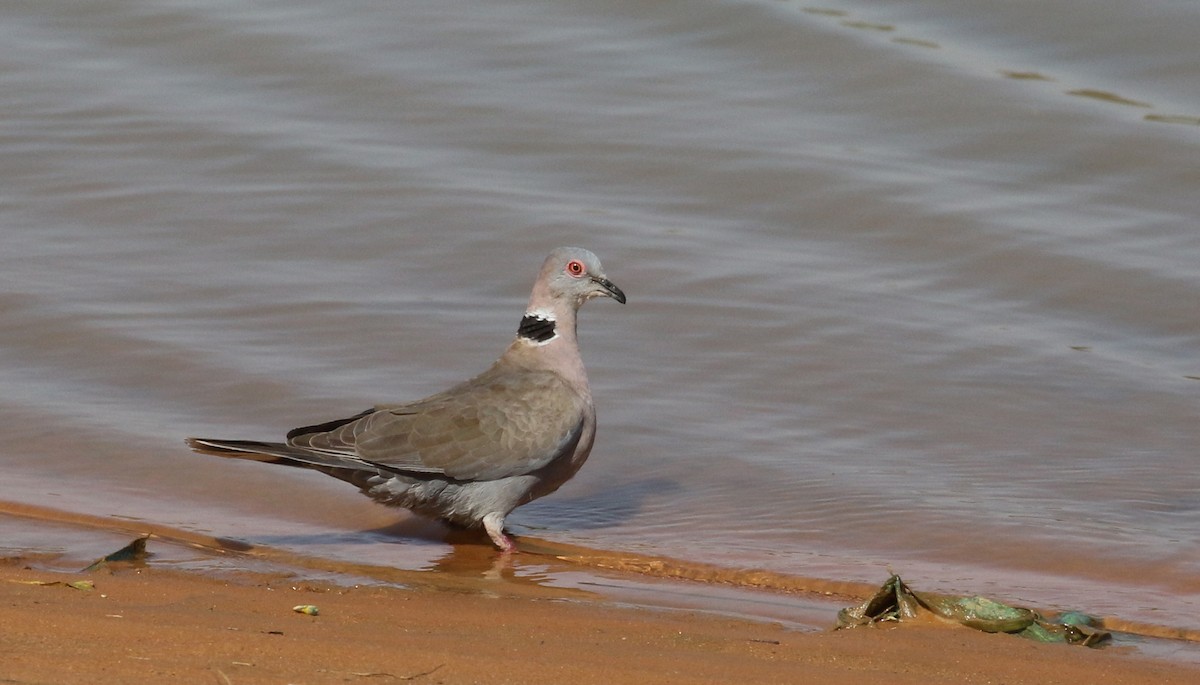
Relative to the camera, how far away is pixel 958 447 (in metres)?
7.91

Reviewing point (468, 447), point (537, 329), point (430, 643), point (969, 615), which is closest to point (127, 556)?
point (468, 447)

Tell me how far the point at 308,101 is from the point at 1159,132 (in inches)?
238

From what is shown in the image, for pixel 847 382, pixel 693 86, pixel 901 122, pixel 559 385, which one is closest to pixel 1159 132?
pixel 901 122

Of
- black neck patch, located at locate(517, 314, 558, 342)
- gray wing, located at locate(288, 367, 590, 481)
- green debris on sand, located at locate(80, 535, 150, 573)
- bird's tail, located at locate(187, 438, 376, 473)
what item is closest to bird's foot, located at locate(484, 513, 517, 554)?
gray wing, located at locate(288, 367, 590, 481)

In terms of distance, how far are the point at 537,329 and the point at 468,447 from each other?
0.77 meters

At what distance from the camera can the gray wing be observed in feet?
22.1

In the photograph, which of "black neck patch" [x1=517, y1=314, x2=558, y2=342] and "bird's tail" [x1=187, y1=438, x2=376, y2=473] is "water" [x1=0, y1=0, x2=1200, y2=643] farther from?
"black neck patch" [x1=517, y1=314, x2=558, y2=342]

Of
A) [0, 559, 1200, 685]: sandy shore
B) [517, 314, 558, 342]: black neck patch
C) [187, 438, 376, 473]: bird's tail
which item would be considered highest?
[517, 314, 558, 342]: black neck patch

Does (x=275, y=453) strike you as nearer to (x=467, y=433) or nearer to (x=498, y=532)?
(x=467, y=433)

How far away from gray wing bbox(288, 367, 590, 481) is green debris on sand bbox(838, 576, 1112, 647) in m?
1.80

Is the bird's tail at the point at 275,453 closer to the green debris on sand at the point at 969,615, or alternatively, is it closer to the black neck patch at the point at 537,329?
the black neck patch at the point at 537,329

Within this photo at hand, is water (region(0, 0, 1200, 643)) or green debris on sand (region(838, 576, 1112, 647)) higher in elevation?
water (region(0, 0, 1200, 643))

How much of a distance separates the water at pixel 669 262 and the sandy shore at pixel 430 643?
0.96 metres

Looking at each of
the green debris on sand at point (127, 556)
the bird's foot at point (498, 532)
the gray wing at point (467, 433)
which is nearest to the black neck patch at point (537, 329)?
the gray wing at point (467, 433)
